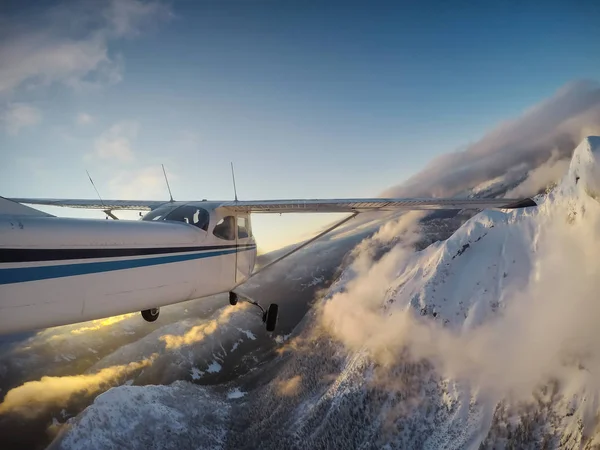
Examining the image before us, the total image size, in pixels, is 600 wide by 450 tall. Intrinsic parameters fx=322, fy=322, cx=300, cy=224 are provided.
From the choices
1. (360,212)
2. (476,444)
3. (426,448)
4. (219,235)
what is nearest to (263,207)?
(219,235)

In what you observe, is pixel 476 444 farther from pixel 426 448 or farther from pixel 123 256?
pixel 123 256

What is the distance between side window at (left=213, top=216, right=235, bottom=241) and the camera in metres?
7.02

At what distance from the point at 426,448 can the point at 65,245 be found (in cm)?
25000

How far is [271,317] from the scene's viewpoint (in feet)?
32.6

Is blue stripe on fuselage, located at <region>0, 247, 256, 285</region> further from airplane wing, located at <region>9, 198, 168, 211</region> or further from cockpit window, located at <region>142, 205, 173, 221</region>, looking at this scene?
airplane wing, located at <region>9, 198, 168, 211</region>

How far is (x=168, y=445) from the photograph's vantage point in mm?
189250

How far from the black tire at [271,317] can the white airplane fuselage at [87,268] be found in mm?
4113

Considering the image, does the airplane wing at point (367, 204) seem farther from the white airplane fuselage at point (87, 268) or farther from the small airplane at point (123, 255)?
the white airplane fuselage at point (87, 268)

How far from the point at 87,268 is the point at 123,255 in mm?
503

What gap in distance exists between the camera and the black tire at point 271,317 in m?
9.67

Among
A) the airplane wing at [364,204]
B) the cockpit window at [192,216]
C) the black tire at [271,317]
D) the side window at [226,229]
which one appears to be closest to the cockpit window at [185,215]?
the cockpit window at [192,216]

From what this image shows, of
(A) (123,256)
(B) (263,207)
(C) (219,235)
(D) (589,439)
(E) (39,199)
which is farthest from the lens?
(D) (589,439)

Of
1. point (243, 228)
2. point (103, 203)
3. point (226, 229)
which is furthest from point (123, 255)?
point (103, 203)

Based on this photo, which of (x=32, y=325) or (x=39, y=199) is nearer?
(x=32, y=325)
